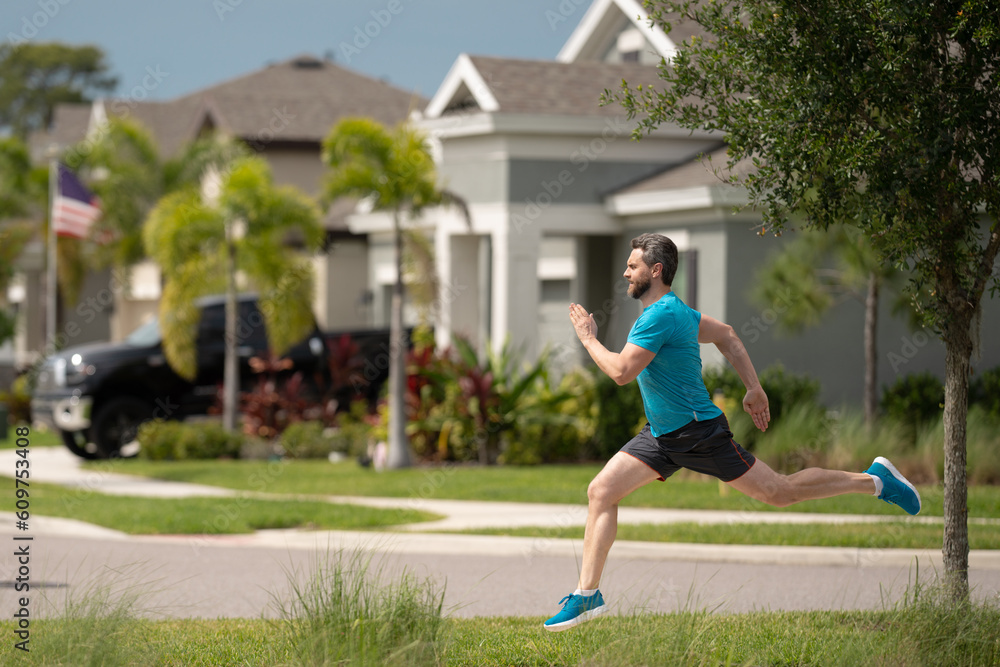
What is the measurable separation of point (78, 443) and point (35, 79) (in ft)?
195

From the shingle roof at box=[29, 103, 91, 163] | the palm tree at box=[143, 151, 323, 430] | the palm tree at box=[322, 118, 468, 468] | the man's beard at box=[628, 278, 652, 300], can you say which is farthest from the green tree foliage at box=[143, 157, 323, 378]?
the shingle roof at box=[29, 103, 91, 163]

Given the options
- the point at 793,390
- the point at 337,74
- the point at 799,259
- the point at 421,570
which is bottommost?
the point at 421,570

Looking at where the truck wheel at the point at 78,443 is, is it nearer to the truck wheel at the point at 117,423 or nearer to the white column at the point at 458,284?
the truck wheel at the point at 117,423

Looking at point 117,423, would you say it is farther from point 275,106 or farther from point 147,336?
point 275,106

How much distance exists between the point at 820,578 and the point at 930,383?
762 centimetres

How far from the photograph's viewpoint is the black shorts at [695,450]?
609 centimetres

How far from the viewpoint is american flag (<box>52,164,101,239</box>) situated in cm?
2252

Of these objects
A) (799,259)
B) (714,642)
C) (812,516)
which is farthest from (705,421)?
(799,259)

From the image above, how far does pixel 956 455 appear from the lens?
6621 mm

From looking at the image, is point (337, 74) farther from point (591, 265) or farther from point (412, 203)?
point (412, 203)

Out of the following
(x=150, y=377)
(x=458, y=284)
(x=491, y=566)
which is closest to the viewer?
(x=491, y=566)

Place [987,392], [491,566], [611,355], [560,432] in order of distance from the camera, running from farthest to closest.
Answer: [560,432] < [987,392] < [491,566] < [611,355]

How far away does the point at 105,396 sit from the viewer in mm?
18266

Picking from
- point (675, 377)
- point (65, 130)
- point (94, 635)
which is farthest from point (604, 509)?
point (65, 130)
